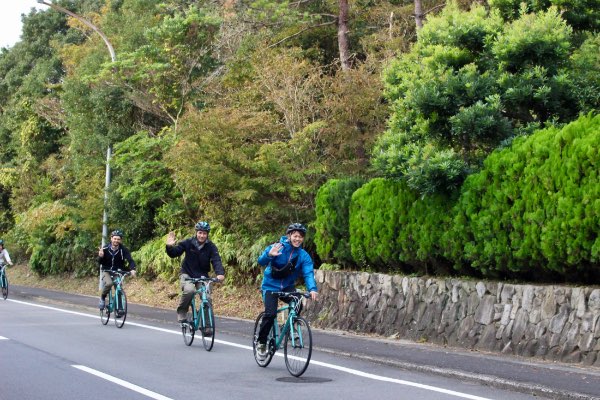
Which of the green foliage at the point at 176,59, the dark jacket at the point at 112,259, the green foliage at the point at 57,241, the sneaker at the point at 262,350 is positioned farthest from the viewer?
the green foliage at the point at 57,241

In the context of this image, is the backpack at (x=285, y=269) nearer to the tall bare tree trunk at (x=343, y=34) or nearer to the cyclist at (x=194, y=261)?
the cyclist at (x=194, y=261)

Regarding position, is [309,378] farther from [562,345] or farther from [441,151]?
[441,151]

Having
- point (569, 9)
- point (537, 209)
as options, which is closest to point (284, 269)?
point (537, 209)

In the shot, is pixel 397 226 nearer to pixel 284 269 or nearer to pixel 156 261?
pixel 284 269

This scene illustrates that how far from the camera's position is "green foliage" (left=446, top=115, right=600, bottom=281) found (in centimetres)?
1222

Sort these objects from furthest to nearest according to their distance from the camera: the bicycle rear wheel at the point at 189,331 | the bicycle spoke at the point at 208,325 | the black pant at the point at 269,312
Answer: the bicycle rear wheel at the point at 189,331
the bicycle spoke at the point at 208,325
the black pant at the point at 269,312

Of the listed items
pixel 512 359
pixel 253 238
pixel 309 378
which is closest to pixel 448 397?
pixel 309 378

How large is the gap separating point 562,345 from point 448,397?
368cm

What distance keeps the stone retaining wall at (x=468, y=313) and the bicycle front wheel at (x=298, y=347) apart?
3947mm

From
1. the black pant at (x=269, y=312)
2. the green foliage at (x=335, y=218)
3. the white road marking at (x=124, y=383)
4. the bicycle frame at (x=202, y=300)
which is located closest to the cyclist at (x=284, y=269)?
the black pant at (x=269, y=312)

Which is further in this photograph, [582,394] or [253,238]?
[253,238]

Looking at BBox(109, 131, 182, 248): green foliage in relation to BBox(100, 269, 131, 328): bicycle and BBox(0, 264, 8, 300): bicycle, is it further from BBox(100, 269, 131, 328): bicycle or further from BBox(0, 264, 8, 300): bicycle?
BBox(100, 269, 131, 328): bicycle

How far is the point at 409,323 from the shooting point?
15961mm

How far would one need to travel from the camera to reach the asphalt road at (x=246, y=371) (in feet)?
31.9
